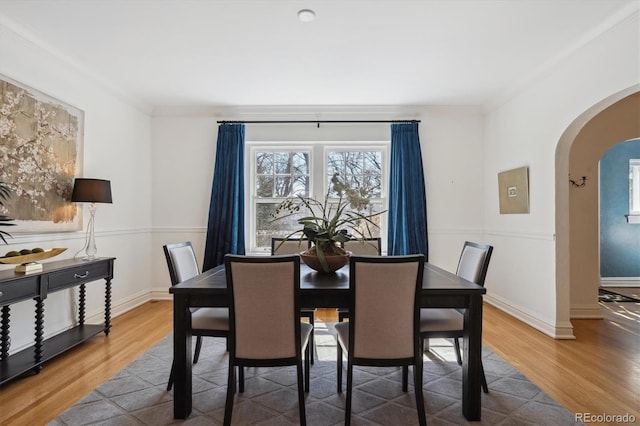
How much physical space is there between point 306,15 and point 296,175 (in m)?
2.41

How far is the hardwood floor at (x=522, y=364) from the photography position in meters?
1.98

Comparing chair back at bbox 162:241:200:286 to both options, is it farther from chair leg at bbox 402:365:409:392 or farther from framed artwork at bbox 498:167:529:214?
framed artwork at bbox 498:167:529:214

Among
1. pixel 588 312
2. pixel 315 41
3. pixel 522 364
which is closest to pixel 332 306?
pixel 522 364

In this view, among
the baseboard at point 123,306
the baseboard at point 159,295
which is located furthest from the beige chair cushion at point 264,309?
the baseboard at point 159,295

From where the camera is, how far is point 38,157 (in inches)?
107

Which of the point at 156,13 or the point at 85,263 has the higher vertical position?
the point at 156,13

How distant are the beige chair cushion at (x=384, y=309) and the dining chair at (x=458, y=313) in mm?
292

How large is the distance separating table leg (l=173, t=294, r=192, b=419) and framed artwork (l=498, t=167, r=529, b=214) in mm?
3471

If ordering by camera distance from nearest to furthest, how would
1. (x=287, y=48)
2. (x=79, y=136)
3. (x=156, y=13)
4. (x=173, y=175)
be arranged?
(x=156, y=13) → (x=287, y=48) → (x=79, y=136) → (x=173, y=175)

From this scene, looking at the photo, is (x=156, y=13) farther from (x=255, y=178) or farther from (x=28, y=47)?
(x=255, y=178)

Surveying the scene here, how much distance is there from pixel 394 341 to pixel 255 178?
11.0ft

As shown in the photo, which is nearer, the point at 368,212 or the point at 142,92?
the point at 142,92

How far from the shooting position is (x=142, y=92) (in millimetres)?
3902

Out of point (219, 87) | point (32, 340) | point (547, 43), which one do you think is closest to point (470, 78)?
point (547, 43)
